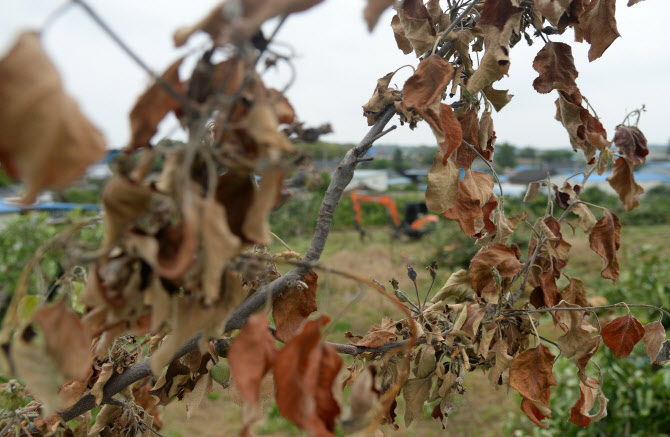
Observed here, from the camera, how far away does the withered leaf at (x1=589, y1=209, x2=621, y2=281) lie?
3.27 feet

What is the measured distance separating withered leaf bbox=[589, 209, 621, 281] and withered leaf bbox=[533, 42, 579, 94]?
0.30 m

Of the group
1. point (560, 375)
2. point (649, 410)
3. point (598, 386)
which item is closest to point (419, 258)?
point (560, 375)

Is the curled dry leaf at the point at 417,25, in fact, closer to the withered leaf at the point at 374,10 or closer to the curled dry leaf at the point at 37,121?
the withered leaf at the point at 374,10

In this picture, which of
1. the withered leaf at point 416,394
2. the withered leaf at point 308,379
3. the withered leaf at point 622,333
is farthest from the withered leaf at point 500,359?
the withered leaf at point 308,379

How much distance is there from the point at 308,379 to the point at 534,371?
2.18 ft

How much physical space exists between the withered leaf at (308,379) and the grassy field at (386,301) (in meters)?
0.05

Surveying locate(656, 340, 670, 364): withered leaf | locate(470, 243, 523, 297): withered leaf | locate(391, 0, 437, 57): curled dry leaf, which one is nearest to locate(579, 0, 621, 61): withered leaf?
locate(391, 0, 437, 57): curled dry leaf

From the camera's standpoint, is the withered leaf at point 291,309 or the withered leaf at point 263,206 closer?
the withered leaf at point 263,206

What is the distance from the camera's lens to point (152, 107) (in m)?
0.45

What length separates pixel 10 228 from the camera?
552 cm

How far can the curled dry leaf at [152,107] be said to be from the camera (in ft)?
1.46

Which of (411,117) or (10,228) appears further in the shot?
(10,228)

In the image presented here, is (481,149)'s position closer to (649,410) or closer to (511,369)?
(511,369)

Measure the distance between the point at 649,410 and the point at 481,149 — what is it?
232 centimetres
